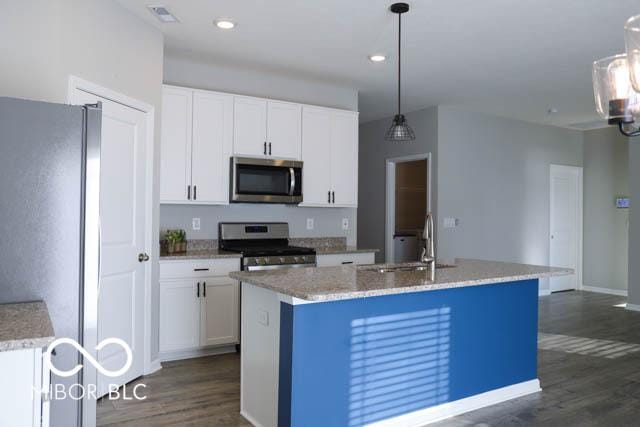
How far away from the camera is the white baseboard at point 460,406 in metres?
2.79

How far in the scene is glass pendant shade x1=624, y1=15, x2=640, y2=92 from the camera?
1633mm

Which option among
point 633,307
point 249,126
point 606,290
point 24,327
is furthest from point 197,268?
point 606,290

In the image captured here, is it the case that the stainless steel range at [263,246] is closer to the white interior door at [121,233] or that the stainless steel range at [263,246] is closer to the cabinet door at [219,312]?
the cabinet door at [219,312]

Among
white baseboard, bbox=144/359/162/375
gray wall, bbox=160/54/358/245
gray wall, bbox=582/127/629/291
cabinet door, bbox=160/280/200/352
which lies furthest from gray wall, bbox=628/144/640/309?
white baseboard, bbox=144/359/162/375

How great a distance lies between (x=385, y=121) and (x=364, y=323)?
4.78 meters

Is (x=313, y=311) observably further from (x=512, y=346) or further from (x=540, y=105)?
(x=540, y=105)

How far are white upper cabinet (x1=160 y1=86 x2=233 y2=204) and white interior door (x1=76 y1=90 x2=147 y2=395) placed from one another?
57 centimetres

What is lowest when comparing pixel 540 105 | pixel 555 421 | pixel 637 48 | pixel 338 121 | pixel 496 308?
pixel 555 421

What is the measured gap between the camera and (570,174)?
7836 millimetres

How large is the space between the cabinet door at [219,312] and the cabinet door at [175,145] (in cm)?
81

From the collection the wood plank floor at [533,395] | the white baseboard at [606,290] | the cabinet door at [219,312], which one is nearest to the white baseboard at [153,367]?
the wood plank floor at [533,395]

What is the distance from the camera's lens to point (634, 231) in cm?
650

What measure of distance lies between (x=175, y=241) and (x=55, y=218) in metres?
2.32

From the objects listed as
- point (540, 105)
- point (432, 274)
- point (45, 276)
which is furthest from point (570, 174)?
point (45, 276)
